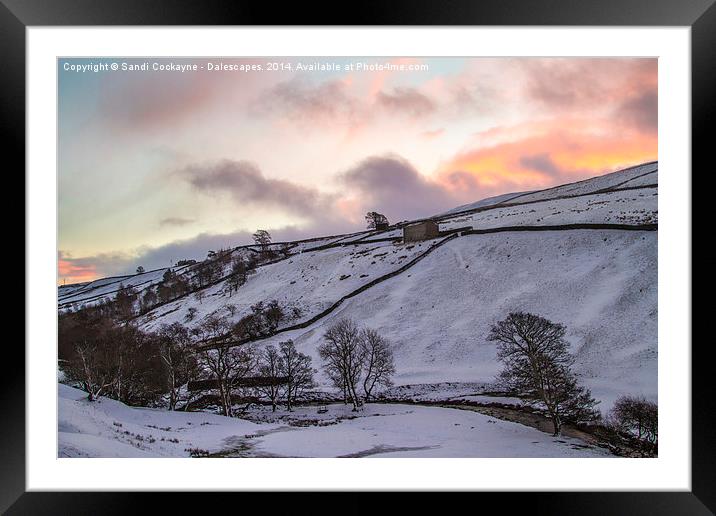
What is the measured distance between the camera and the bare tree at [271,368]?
6266mm

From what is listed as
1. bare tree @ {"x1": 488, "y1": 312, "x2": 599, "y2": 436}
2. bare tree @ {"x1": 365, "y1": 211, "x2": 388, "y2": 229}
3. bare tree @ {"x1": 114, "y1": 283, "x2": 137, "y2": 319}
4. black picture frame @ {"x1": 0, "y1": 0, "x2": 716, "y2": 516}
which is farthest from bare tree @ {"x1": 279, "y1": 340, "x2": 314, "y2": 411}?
black picture frame @ {"x1": 0, "y1": 0, "x2": 716, "y2": 516}

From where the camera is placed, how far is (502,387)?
19.8 feet

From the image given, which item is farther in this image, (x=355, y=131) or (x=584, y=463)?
(x=355, y=131)

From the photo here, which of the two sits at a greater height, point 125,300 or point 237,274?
point 237,274

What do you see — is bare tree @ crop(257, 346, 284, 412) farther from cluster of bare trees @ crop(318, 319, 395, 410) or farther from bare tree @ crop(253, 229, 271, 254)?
bare tree @ crop(253, 229, 271, 254)

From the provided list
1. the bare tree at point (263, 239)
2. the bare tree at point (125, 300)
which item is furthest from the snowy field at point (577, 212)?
the bare tree at point (125, 300)

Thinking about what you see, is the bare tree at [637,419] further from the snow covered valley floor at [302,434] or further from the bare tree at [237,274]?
the bare tree at [237,274]

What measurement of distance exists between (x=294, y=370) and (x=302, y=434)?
741 millimetres

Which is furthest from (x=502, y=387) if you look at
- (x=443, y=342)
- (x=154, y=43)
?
(x=154, y=43)

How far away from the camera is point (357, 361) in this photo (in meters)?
6.25

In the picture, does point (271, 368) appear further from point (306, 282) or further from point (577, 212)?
point (577, 212)

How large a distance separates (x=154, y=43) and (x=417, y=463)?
18.5 feet

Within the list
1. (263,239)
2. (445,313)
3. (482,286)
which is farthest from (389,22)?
(445,313)

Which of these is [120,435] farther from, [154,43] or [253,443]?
[154,43]
